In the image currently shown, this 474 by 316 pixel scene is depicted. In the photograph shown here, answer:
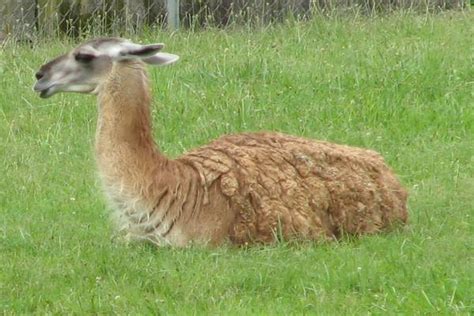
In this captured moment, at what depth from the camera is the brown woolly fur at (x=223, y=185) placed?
8.37 m

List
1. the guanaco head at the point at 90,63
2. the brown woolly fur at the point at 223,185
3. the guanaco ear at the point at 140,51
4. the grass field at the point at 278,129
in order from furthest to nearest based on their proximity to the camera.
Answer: the guanaco head at the point at 90,63, the guanaco ear at the point at 140,51, the brown woolly fur at the point at 223,185, the grass field at the point at 278,129

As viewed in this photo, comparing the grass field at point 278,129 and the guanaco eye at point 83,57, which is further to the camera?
the guanaco eye at point 83,57


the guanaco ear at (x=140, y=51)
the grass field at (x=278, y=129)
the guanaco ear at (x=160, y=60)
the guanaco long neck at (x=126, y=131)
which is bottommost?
the grass field at (x=278, y=129)

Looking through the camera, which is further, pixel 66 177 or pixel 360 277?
pixel 66 177

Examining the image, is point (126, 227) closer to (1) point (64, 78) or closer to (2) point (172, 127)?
(1) point (64, 78)

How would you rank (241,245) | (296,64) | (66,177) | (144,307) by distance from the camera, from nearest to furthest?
(144,307), (241,245), (66,177), (296,64)

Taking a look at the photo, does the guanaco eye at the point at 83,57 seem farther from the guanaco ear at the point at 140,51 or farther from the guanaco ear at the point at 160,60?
the guanaco ear at the point at 160,60

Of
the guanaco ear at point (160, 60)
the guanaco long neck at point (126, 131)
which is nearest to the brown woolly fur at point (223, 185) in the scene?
the guanaco long neck at point (126, 131)

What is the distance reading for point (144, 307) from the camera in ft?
23.2

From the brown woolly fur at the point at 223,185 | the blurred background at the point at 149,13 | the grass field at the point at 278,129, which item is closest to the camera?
the grass field at the point at 278,129

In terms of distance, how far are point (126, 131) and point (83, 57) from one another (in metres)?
0.69

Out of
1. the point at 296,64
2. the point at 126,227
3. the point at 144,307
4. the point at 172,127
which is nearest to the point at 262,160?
the point at 126,227

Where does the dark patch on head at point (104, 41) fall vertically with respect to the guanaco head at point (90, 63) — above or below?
above

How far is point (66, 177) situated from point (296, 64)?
3.26 m
